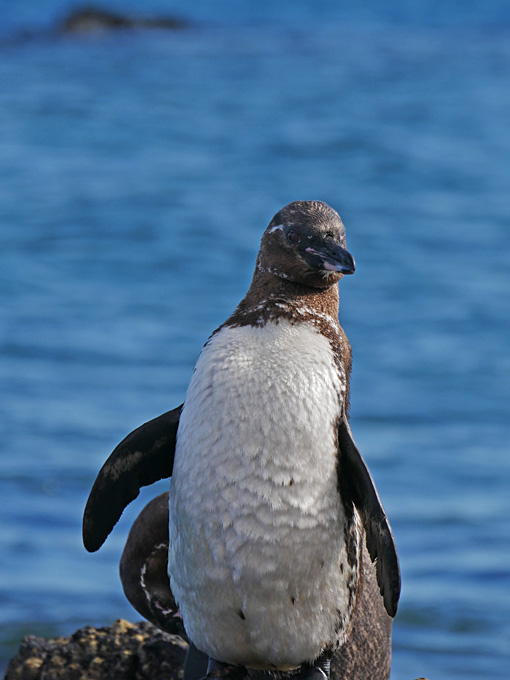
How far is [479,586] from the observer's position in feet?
26.0

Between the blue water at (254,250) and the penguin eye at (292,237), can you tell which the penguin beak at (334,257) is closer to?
the penguin eye at (292,237)

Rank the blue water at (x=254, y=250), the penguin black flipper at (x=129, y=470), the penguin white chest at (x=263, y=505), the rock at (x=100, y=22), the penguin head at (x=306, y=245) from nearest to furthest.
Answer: the penguin white chest at (x=263, y=505)
the penguin head at (x=306, y=245)
the penguin black flipper at (x=129, y=470)
the blue water at (x=254, y=250)
the rock at (x=100, y=22)

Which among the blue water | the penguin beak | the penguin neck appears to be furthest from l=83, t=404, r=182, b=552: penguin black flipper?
the blue water

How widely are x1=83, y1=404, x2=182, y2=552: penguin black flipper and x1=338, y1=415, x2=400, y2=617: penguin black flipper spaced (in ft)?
1.95

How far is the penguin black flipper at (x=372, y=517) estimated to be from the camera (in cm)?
378

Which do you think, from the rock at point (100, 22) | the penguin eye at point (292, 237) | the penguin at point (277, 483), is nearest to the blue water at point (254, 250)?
the rock at point (100, 22)

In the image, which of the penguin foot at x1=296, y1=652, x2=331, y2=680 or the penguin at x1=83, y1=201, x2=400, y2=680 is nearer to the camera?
the penguin at x1=83, y1=201, x2=400, y2=680

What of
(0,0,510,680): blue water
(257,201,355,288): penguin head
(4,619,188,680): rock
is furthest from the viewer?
(0,0,510,680): blue water

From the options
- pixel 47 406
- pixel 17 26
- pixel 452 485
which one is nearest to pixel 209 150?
pixel 17 26

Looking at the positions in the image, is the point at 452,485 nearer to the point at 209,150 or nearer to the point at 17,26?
the point at 209,150

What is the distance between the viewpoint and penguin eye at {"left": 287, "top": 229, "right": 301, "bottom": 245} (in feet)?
12.9

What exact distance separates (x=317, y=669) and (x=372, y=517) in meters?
0.54

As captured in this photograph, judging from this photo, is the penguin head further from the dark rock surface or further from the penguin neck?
the dark rock surface

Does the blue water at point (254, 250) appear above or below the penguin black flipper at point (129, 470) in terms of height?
above
